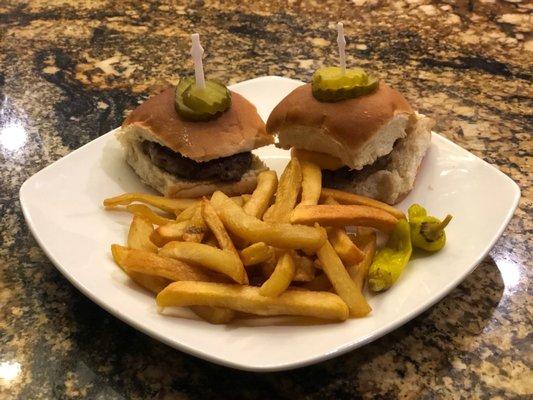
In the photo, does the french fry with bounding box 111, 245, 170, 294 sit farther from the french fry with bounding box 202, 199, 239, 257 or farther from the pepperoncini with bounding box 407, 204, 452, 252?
the pepperoncini with bounding box 407, 204, 452, 252

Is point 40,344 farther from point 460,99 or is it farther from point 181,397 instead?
point 460,99

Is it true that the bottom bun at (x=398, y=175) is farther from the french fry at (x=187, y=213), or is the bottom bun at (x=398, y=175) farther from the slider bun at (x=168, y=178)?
the french fry at (x=187, y=213)

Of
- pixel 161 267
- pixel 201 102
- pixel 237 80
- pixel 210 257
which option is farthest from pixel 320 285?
pixel 237 80

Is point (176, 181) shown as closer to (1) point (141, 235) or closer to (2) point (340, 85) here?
(1) point (141, 235)

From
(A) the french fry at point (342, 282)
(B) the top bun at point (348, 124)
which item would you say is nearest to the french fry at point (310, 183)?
(B) the top bun at point (348, 124)

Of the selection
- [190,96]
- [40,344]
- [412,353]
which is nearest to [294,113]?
[190,96]

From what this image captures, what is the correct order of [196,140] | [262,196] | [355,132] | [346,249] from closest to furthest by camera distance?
[346,249]
[262,196]
[355,132]
[196,140]
